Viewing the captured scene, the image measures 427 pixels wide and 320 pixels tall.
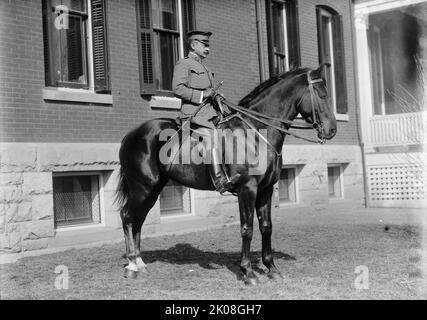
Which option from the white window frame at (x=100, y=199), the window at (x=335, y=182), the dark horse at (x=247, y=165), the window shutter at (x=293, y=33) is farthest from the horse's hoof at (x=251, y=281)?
the window at (x=335, y=182)

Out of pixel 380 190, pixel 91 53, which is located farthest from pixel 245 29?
pixel 380 190

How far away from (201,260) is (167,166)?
172cm

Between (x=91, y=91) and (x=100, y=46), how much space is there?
2.73ft

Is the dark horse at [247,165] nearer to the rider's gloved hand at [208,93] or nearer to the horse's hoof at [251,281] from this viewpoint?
the horse's hoof at [251,281]

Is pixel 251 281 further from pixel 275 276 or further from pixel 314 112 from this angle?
pixel 314 112

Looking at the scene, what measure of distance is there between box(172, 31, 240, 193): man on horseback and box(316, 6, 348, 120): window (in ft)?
31.0

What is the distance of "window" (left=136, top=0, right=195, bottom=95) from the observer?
10031mm

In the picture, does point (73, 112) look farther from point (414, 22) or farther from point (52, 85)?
point (414, 22)

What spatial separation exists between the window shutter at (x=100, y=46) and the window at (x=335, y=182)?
27.2 feet

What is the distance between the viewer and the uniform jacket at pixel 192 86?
6.48 meters

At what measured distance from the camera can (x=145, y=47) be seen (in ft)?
33.1

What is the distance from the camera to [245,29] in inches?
488

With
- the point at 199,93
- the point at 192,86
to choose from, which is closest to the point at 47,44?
the point at 192,86

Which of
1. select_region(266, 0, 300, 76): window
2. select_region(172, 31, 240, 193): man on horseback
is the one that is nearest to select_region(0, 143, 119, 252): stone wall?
select_region(172, 31, 240, 193): man on horseback
